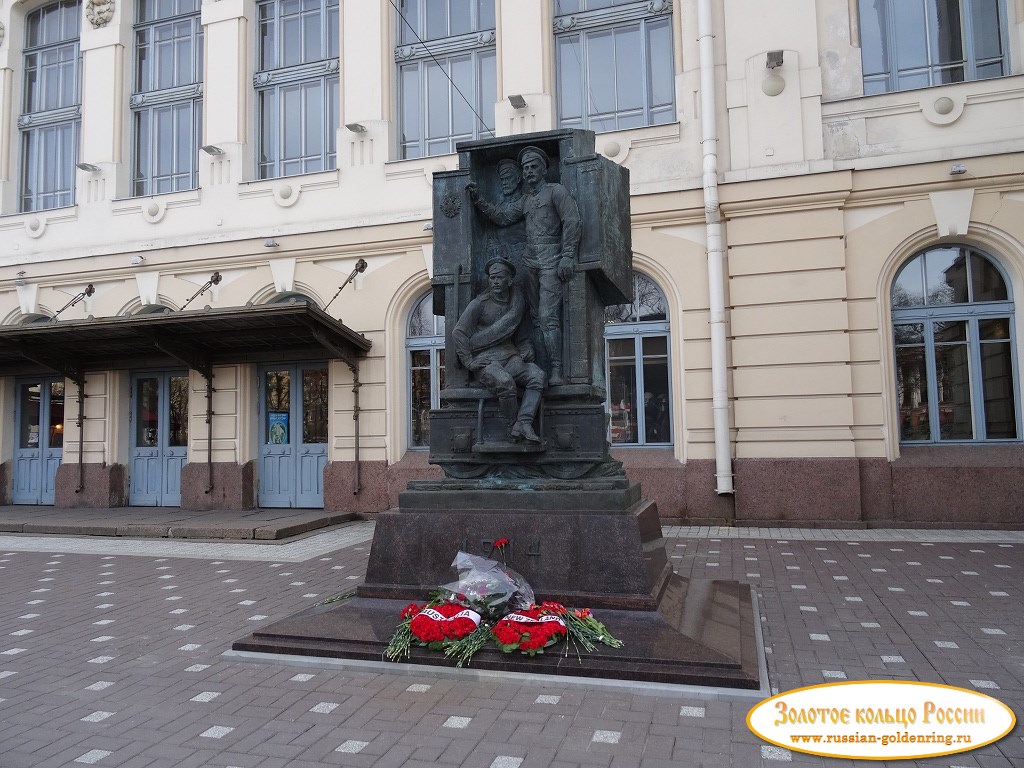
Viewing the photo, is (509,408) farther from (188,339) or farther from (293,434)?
(188,339)

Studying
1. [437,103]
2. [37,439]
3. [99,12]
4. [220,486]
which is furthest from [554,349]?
[99,12]

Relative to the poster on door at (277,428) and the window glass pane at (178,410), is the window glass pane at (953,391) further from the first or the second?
the window glass pane at (178,410)

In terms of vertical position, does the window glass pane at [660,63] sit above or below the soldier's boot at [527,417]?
above

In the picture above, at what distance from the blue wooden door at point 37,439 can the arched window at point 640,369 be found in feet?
36.4

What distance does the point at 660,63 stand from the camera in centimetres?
1242

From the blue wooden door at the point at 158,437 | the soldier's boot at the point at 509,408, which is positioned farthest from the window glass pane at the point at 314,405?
the soldier's boot at the point at 509,408

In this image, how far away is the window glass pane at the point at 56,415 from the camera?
15.4m

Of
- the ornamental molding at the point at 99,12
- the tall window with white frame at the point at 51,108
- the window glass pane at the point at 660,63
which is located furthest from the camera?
the tall window with white frame at the point at 51,108

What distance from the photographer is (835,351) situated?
1070cm

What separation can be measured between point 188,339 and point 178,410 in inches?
79.5

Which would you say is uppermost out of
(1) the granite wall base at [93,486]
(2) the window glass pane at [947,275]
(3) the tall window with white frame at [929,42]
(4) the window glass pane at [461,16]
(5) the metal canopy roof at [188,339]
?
(4) the window glass pane at [461,16]

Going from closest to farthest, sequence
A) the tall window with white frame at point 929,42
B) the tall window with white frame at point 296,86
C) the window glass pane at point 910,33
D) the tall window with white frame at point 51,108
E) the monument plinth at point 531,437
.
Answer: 1. the monument plinth at point 531,437
2. the tall window with white frame at point 929,42
3. the window glass pane at point 910,33
4. the tall window with white frame at point 296,86
5. the tall window with white frame at point 51,108

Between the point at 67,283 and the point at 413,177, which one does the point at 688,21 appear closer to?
the point at 413,177

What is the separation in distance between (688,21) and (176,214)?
9.73 metres
